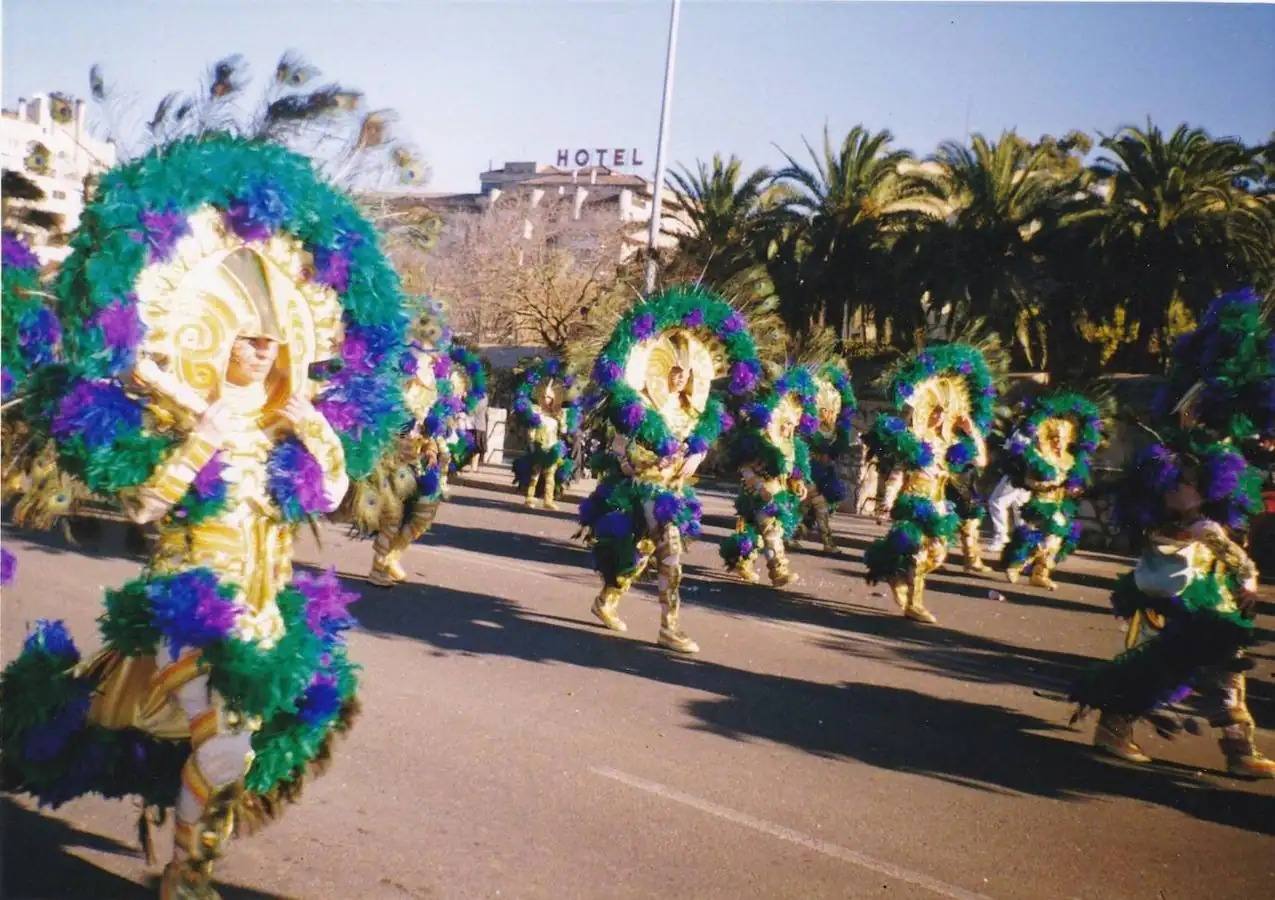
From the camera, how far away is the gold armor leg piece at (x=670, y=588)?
869 centimetres

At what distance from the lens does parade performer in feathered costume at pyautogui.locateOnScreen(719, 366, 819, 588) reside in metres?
12.5

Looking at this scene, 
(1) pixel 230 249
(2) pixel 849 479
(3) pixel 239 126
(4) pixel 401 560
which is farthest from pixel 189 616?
(2) pixel 849 479

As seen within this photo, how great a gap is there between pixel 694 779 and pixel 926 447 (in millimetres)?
5688

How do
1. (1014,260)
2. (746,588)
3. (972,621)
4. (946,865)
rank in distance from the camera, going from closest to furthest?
(946,865) → (972,621) → (746,588) → (1014,260)

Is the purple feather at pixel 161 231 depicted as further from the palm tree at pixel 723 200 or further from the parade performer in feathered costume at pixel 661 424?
the palm tree at pixel 723 200

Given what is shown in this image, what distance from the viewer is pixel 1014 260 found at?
86.2ft

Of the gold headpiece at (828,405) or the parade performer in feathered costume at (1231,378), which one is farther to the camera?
the gold headpiece at (828,405)

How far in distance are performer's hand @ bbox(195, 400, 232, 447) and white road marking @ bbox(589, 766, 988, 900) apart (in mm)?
2758

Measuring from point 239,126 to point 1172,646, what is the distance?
516cm

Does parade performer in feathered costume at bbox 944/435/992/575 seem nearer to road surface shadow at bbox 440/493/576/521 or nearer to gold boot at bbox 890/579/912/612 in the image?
gold boot at bbox 890/579/912/612

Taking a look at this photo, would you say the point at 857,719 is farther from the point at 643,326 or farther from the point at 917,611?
the point at 917,611

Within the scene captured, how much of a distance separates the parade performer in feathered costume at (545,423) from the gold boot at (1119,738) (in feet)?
41.8

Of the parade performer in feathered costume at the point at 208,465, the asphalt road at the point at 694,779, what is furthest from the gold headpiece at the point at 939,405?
the parade performer in feathered costume at the point at 208,465

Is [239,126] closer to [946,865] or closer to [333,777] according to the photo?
[333,777]
